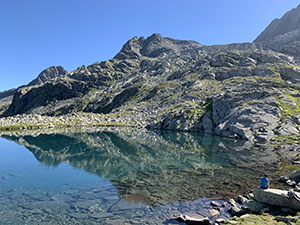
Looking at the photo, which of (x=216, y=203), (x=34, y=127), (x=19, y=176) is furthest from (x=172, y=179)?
(x=34, y=127)

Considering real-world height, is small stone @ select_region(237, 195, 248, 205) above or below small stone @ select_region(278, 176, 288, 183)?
below

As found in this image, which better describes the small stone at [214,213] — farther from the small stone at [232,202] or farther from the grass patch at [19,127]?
the grass patch at [19,127]

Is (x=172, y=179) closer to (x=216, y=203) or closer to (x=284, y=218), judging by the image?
(x=216, y=203)

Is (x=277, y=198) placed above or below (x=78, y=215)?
above

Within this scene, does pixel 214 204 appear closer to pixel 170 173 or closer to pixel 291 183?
pixel 291 183

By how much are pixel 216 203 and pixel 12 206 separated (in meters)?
19.8

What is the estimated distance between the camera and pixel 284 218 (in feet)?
49.7

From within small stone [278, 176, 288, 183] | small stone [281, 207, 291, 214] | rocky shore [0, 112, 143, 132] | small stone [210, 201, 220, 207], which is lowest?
small stone [210, 201, 220, 207]

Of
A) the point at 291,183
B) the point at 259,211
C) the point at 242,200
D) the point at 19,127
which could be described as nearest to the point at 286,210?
the point at 259,211

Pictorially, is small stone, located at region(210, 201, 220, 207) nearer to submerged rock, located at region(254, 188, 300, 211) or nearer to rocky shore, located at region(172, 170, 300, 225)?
rocky shore, located at region(172, 170, 300, 225)

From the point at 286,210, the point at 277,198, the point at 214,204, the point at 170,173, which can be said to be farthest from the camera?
the point at 170,173

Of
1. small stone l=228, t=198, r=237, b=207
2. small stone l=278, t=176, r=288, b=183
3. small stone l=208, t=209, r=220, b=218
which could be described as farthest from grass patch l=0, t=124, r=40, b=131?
small stone l=278, t=176, r=288, b=183

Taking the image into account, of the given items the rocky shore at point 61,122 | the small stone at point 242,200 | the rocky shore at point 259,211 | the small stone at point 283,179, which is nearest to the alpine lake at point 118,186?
the rocky shore at point 259,211

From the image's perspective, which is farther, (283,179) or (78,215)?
(283,179)
